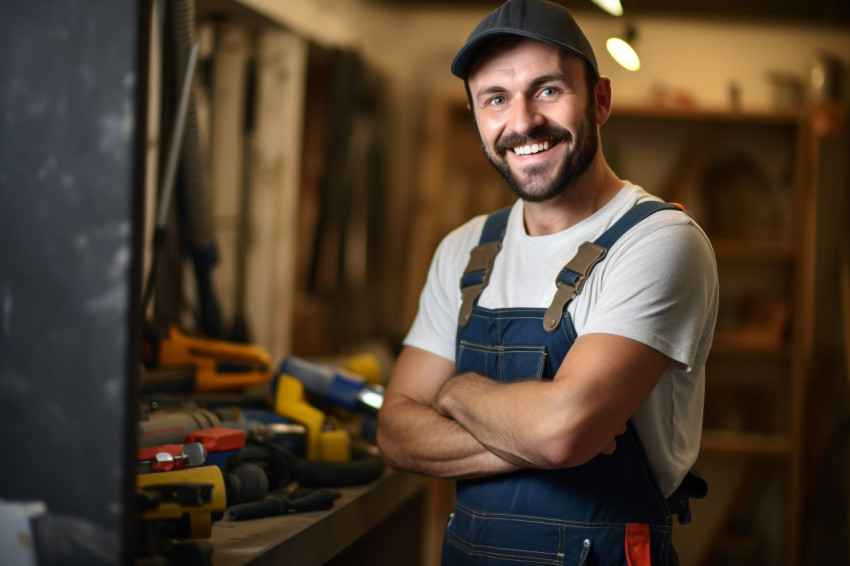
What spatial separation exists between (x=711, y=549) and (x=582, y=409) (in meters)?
3.28

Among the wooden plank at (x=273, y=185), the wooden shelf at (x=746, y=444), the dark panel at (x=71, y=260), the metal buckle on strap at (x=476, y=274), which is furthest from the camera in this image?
the wooden shelf at (x=746, y=444)

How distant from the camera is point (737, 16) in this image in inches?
173

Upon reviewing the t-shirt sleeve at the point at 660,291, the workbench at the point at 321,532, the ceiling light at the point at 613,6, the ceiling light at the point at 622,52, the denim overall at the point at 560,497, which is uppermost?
the ceiling light at the point at 613,6

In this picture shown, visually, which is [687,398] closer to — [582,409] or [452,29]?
[582,409]

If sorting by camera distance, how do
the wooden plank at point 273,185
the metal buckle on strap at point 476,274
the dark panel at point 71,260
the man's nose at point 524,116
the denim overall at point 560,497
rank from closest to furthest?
the dark panel at point 71,260 < the denim overall at point 560,497 < the man's nose at point 524,116 < the metal buckle on strap at point 476,274 < the wooden plank at point 273,185

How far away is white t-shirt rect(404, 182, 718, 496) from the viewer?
1389 mm

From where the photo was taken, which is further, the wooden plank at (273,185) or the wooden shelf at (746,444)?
the wooden shelf at (746,444)

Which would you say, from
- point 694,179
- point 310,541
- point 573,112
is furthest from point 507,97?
point 694,179

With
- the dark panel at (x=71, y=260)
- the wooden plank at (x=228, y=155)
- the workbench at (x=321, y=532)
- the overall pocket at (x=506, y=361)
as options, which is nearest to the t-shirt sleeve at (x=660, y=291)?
the overall pocket at (x=506, y=361)

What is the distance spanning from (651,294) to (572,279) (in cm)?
16

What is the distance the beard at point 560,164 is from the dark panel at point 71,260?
803 millimetres

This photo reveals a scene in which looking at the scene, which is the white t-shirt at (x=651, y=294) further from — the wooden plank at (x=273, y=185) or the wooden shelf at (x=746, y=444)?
the wooden shelf at (x=746, y=444)

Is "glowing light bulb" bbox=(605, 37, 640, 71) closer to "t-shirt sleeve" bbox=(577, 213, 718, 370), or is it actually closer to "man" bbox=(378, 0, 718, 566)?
"man" bbox=(378, 0, 718, 566)

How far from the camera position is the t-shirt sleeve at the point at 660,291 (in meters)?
1.38
